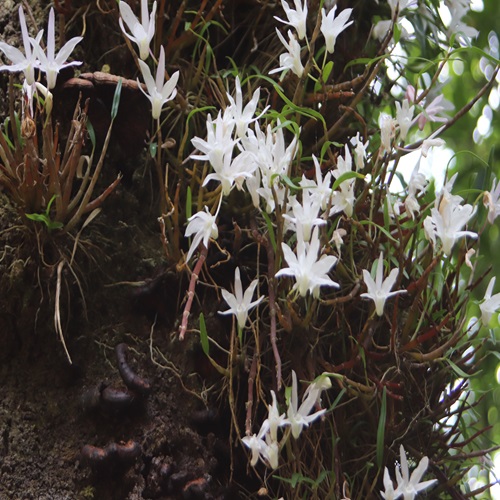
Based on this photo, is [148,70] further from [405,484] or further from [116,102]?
[405,484]

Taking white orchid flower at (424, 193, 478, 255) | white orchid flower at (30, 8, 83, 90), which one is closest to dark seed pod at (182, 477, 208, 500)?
white orchid flower at (424, 193, 478, 255)

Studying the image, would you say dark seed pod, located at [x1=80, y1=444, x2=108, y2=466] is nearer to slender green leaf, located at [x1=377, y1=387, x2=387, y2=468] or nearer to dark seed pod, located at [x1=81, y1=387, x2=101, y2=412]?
dark seed pod, located at [x1=81, y1=387, x2=101, y2=412]

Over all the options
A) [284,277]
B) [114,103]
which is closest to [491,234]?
[284,277]

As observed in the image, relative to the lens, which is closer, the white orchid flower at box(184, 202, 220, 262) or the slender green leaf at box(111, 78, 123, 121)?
the white orchid flower at box(184, 202, 220, 262)

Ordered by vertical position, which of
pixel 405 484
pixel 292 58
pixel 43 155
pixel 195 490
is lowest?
pixel 195 490

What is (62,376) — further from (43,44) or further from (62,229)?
(43,44)

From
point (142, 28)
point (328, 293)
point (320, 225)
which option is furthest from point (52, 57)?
point (328, 293)
